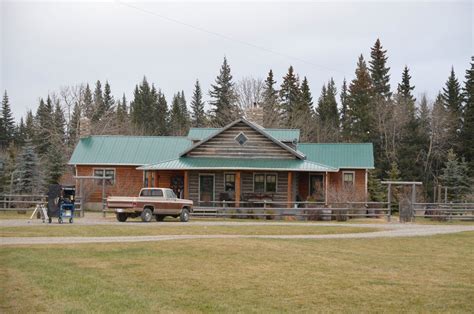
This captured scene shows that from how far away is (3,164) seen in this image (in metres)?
45.7

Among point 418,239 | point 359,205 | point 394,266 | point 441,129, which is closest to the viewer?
point 394,266

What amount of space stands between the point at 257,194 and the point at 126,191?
10801 mm

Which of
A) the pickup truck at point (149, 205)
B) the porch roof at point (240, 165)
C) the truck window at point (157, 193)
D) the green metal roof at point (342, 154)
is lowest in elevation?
the pickup truck at point (149, 205)

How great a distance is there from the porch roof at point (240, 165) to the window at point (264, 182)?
1.32 m

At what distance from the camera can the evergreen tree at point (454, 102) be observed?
68438mm

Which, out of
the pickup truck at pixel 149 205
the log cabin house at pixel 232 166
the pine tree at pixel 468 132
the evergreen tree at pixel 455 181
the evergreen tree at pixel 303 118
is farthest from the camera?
the evergreen tree at pixel 303 118

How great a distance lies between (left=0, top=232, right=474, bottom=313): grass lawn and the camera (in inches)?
411

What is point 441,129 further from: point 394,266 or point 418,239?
point 394,266

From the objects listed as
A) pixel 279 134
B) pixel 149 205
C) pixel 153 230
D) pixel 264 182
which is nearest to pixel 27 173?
pixel 264 182

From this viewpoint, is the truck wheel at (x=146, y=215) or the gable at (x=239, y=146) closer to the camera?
the truck wheel at (x=146, y=215)

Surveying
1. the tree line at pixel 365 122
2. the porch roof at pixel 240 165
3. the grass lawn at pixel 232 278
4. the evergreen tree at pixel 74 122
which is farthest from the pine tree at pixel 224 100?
the grass lawn at pixel 232 278

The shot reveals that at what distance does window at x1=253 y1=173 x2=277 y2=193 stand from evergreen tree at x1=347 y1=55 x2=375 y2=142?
106ft

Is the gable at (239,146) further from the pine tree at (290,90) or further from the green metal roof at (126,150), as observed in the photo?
the pine tree at (290,90)

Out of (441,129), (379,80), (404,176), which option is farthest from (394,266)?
(379,80)
